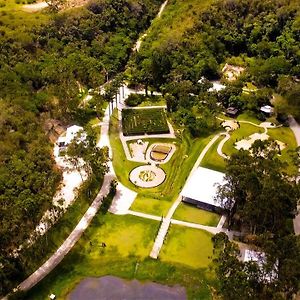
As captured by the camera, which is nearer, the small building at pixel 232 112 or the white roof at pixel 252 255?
the white roof at pixel 252 255

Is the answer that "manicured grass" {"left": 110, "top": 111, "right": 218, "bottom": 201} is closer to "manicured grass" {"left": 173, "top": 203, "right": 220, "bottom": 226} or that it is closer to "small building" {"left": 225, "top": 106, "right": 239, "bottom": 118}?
"manicured grass" {"left": 173, "top": 203, "right": 220, "bottom": 226}

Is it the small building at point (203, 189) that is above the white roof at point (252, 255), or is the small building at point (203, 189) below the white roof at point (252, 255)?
below

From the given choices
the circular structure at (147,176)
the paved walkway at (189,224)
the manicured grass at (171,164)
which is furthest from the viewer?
the circular structure at (147,176)

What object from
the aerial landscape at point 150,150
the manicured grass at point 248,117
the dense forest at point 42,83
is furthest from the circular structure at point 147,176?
the manicured grass at point 248,117

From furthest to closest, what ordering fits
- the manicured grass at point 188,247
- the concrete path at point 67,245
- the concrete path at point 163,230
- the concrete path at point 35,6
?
the concrete path at point 35,6 < the concrete path at point 163,230 < the manicured grass at point 188,247 < the concrete path at point 67,245

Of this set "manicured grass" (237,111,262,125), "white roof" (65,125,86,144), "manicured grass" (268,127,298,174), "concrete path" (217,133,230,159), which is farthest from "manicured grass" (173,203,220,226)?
"manicured grass" (237,111,262,125)

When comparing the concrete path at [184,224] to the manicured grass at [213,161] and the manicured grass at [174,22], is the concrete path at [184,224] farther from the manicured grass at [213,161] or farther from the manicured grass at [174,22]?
the manicured grass at [174,22]

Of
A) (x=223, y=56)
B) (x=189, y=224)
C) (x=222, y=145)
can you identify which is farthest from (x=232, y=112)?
(x=189, y=224)
